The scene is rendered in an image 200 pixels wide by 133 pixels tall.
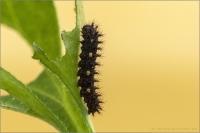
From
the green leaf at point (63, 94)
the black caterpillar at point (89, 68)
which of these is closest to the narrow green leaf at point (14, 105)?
the green leaf at point (63, 94)

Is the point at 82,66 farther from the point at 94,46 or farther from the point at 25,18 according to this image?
the point at 25,18

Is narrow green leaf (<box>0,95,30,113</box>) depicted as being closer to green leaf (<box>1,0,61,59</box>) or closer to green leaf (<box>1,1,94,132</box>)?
green leaf (<box>1,1,94,132</box>)

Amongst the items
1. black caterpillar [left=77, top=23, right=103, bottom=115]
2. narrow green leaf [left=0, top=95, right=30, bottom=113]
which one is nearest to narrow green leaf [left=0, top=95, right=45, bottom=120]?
narrow green leaf [left=0, top=95, right=30, bottom=113]

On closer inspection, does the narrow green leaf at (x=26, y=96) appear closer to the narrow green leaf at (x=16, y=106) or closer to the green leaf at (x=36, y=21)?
the narrow green leaf at (x=16, y=106)

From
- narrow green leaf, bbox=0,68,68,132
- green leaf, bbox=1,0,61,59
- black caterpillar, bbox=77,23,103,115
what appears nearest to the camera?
narrow green leaf, bbox=0,68,68,132

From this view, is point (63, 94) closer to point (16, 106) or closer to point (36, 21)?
point (16, 106)
